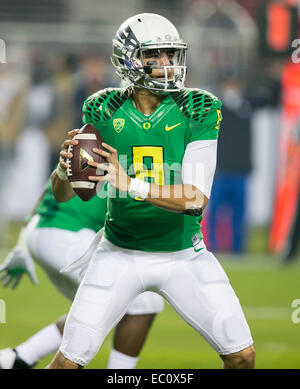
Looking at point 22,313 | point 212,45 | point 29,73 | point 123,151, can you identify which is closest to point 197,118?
point 123,151

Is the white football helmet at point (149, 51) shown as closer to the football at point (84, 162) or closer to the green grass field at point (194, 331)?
the football at point (84, 162)

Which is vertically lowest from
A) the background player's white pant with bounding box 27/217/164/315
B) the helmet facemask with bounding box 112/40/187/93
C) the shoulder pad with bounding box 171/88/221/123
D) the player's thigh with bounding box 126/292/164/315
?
the player's thigh with bounding box 126/292/164/315

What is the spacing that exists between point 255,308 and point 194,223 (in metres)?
3.59

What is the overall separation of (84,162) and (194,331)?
133 inches

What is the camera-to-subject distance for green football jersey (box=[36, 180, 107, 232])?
5059 mm

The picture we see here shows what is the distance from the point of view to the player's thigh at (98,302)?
13.1ft

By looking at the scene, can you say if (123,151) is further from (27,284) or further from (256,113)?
(256,113)

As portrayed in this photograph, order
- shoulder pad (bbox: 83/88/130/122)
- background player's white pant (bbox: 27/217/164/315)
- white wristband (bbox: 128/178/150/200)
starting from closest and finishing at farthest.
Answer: white wristband (bbox: 128/178/150/200) < shoulder pad (bbox: 83/88/130/122) < background player's white pant (bbox: 27/217/164/315)

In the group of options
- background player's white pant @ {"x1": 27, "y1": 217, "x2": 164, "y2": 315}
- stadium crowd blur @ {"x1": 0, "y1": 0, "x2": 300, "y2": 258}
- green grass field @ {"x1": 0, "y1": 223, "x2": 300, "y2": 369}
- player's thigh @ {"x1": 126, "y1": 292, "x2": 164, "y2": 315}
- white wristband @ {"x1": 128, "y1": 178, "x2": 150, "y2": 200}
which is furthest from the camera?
stadium crowd blur @ {"x1": 0, "y1": 0, "x2": 300, "y2": 258}

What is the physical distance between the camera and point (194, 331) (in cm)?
707

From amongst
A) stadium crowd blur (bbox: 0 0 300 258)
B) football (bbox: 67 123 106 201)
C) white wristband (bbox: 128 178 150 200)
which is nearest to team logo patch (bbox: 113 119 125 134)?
football (bbox: 67 123 106 201)

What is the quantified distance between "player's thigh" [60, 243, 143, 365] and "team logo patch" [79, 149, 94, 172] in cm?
46

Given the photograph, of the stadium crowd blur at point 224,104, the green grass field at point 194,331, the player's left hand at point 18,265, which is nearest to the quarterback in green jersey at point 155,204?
the player's left hand at point 18,265

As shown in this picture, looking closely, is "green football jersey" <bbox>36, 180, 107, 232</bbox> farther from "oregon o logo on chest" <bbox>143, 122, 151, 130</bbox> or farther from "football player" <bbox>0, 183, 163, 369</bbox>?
"oregon o logo on chest" <bbox>143, 122, 151, 130</bbox>
